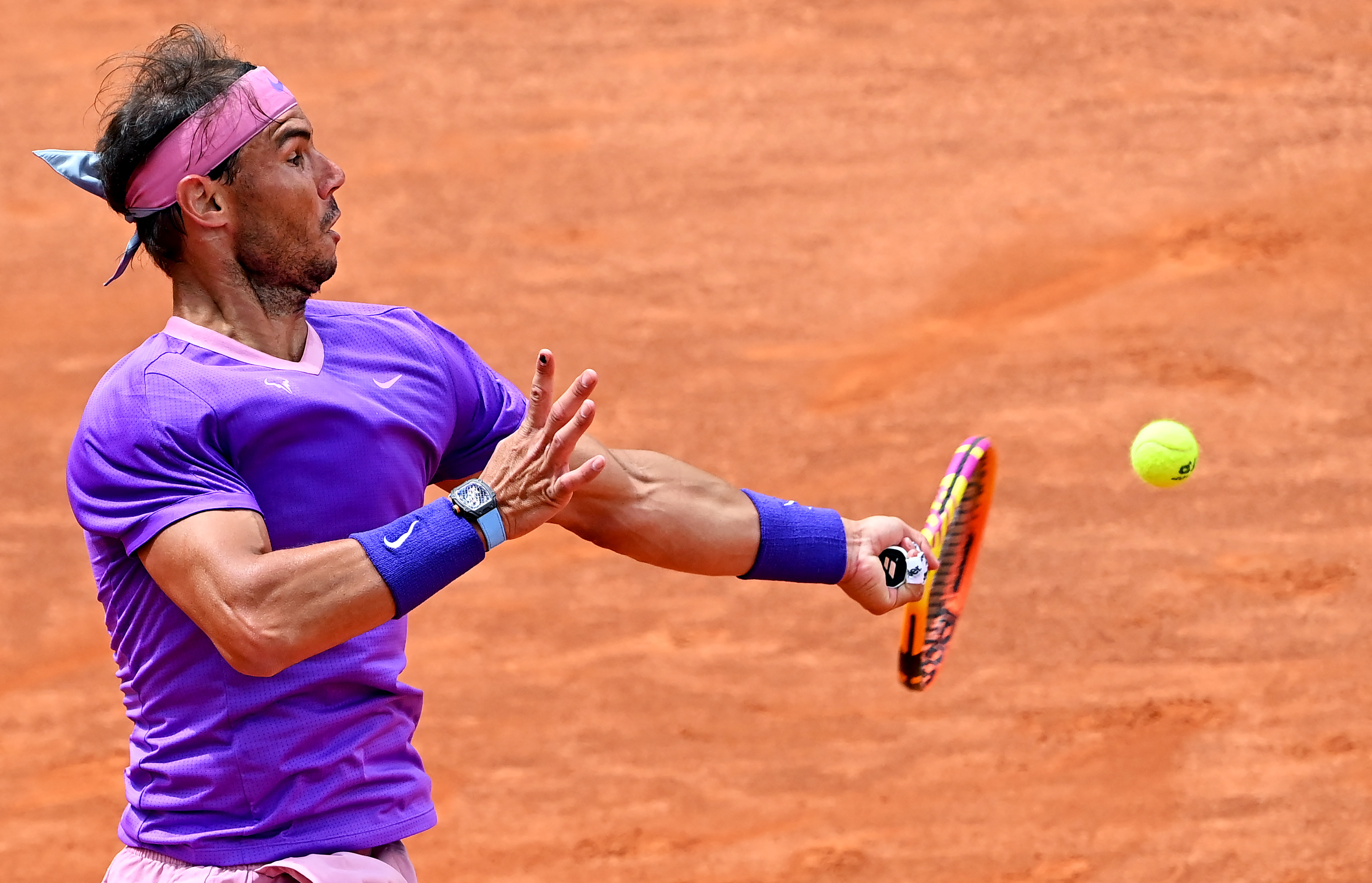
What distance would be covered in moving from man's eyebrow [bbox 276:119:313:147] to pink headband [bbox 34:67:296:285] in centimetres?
2

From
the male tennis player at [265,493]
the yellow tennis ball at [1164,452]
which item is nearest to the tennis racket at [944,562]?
the yellow tennis ball at [1164,452]

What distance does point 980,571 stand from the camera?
20.9 feet

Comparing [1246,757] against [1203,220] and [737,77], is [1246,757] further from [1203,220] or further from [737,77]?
[737,77]

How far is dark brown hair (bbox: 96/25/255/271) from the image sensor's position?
3.12m

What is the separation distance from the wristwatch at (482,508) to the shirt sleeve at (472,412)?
48 cm

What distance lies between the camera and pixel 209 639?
9.45ft

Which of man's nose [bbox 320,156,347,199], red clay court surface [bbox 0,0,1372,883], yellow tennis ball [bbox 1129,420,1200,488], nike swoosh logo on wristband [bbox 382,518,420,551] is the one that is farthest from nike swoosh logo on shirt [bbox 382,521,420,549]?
red clay court surface [bbox 0,0,1372,883]

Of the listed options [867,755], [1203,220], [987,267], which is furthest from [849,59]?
[867,755]

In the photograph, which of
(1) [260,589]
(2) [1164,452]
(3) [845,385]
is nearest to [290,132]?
(1) [260,589]

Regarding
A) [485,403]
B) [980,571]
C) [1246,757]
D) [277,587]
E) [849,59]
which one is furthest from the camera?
[849,59]

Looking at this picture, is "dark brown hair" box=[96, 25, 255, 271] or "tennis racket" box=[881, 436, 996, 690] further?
"tennis racket" box=[881, 436, 996, 690]

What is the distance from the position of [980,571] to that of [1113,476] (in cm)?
63

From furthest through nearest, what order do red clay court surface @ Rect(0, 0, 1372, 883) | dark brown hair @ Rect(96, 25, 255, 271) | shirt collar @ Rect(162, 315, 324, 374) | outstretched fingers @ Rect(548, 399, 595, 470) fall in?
red clay court surface @ Rect(0, 0, 1372, 883), dark brown hair @ Rect(96, 25, 255, 271), shirt collar @ Rect(162, 315, 324, 374), outstretched fingers @ Rect(548, 399, 595, 470)

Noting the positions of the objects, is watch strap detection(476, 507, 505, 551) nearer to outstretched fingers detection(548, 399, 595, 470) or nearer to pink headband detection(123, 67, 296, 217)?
outstretched fingers detection(548, 399, 595, 470)
